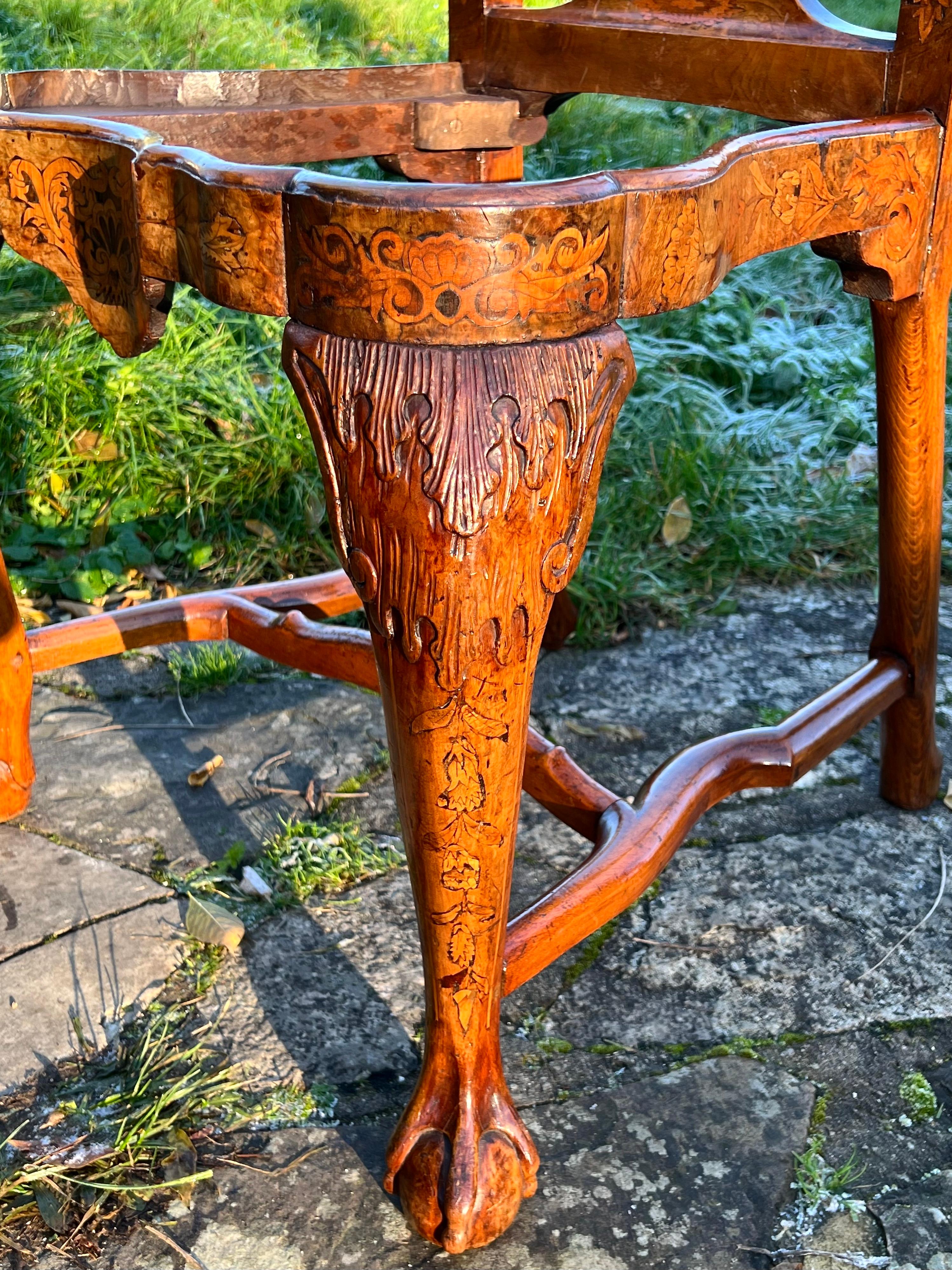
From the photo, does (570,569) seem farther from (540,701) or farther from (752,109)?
(540,701)

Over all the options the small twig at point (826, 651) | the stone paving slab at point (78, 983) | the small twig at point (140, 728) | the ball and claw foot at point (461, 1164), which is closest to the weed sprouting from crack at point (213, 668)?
the small twig at point (140, 728)

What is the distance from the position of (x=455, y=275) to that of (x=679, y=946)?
1.03 metres

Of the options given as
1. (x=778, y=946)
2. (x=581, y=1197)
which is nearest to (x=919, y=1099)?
(x=778, y=946)

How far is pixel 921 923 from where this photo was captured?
172 centimetres

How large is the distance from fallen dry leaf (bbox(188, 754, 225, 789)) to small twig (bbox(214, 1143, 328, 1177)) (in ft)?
2.34

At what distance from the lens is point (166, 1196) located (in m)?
1.30

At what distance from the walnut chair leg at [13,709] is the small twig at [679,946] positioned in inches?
33.7

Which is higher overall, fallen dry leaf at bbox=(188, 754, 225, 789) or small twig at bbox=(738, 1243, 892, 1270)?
fallen dry leaf at bbox=(188, 754, 225, 789)

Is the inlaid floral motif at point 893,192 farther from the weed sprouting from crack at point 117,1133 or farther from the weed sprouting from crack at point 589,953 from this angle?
the weed sprouting from crack at point 117,1133

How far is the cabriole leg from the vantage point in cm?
93

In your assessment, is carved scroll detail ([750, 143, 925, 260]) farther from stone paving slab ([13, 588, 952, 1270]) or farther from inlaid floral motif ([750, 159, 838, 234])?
stone paving slab ([13, 588, 952, 1270])

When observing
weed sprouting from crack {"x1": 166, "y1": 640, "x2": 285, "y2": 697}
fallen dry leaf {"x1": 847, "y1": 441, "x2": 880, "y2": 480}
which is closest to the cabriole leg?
weed sprouting from crack {"x1": 166, "y1": 640, "x2": 285, "y2": 697}

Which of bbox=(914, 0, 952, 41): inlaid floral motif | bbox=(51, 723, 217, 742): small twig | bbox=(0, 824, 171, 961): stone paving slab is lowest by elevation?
bbox=(51, 723, 217, 742): small twig

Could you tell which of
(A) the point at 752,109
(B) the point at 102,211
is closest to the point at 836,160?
(A) the point at 752,109
